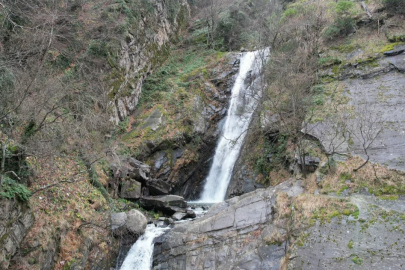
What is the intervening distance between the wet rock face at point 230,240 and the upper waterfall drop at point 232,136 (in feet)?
18.9

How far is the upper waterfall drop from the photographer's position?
18219 mm

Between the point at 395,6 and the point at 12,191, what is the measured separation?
23.9m

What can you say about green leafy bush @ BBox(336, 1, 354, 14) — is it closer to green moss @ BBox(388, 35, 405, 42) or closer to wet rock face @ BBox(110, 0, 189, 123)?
green moss @ BBox(388, 35, 405, 42)

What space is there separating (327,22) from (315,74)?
6.79 metres

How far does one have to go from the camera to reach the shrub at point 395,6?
59.7 ft

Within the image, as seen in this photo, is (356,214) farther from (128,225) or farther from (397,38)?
(397,38)

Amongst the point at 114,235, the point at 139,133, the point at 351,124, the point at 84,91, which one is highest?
the point at 84,91

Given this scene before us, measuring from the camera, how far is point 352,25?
1948 centimetres

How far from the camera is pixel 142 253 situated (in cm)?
1055

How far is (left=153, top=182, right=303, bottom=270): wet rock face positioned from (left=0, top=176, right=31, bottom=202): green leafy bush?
201 inches

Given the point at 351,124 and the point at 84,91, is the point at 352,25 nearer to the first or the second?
the point at 351,124

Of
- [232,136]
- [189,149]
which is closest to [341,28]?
[232,136]

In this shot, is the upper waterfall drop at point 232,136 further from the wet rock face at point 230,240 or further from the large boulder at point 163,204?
the wet rock face at point 230,240

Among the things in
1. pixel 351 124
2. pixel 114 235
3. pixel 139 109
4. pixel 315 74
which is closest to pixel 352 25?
pixel 315 74
